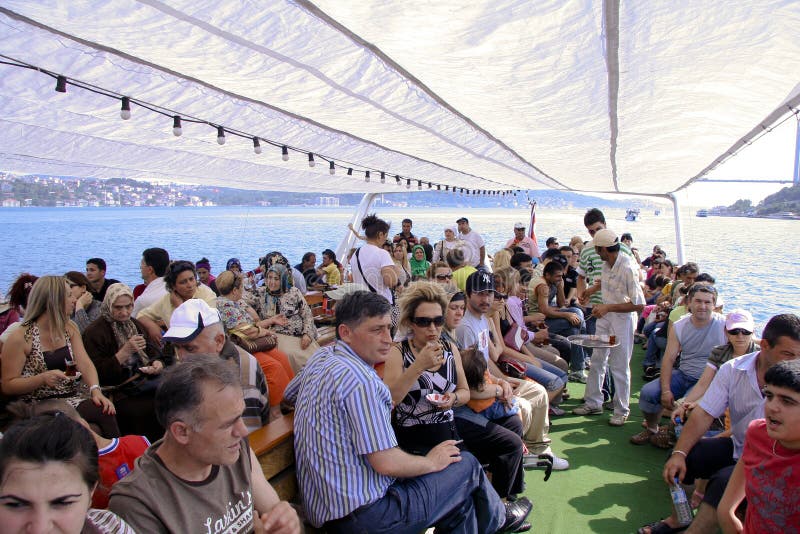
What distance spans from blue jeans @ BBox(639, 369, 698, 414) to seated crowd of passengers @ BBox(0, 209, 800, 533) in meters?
0.02

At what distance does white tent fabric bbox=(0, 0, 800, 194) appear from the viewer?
243 centimetres

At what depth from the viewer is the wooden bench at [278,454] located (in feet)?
7.34

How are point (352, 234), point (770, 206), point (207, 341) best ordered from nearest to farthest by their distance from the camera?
point (207, 341)
point (352, 234)
point (770, 206)

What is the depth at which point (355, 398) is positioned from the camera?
2008 millimetres

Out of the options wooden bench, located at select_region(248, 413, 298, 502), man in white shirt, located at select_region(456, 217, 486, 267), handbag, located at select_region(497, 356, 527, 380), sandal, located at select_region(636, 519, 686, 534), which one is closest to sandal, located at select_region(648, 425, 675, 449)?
handbag, located at select_region(497, 356, 527, 380)

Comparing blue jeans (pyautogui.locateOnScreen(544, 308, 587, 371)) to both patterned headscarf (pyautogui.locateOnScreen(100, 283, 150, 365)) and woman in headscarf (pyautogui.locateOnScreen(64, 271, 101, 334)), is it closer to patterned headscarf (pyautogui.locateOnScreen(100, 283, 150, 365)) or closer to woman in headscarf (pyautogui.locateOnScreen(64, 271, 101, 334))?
patterned headscarf (pyautogui.locateOnScreen(100, 283, 150, 365))

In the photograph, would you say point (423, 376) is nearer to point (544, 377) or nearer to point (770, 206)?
point (544, 377)

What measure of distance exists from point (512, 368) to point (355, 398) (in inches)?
101

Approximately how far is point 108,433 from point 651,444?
4.03 meters

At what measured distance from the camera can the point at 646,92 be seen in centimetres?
352

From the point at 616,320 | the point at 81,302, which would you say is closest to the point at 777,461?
the point at 616,320

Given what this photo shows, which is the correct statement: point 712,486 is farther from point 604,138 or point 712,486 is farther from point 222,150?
point 222,150


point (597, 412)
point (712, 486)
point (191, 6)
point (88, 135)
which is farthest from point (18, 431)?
point (88, 135)

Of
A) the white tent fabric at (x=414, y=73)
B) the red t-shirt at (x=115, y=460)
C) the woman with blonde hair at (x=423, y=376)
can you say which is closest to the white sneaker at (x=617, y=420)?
the woman with blonde hair at (x=423, y=376)
